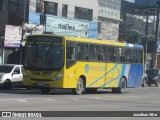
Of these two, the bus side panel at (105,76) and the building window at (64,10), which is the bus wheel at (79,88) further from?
the building window at (64,10)

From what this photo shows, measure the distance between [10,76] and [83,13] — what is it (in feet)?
79.5

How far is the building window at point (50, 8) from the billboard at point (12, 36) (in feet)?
22.6

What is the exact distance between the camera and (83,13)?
2175 inches

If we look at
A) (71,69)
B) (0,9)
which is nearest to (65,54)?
(71,69)

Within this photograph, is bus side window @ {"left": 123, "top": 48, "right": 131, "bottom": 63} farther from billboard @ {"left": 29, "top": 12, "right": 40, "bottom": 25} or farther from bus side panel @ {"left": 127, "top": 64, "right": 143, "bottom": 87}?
billboard @ {"left": 29, "top": 12, "right": 40, "bottom": 25}

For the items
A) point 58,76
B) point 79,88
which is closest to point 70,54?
point 58,76

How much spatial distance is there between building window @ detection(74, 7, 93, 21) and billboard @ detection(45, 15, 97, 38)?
141 centimetres

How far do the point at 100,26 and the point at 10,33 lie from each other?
18569 mm

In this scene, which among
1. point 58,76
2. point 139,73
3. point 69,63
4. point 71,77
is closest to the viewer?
point 58,76

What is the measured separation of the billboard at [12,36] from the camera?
43444 mm

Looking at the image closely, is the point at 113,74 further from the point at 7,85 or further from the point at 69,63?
the point at 7,85

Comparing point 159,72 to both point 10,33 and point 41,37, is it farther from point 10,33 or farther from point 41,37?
point 41,37

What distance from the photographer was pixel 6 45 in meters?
43.9

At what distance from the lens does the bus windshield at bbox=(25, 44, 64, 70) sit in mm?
26969
